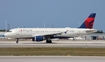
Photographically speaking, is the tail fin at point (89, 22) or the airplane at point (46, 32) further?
the tail fin at point (89, 22)

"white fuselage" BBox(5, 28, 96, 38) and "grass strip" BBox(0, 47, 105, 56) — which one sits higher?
"white fuselage" BBox(5, 28, 96, 38)

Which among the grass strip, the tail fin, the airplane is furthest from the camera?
the tail fin

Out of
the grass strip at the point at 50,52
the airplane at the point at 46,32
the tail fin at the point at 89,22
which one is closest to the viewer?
the grass strip at the point at 50,52

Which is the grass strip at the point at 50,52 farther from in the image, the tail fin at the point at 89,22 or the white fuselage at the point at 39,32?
the tail fin at the point at 89,22

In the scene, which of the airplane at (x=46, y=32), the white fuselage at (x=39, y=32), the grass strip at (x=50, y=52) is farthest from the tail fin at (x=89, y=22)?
the grass strip at (x=50, y=52)

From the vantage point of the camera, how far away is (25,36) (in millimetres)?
54688

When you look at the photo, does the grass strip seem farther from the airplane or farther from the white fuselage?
the white fuselage

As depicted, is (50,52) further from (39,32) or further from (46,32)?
(46,32)

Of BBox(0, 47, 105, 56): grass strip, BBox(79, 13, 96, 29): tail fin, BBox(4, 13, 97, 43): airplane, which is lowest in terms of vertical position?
BBox(0, 47, 105, 56): grass strip

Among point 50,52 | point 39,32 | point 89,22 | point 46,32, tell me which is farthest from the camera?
point 89,22

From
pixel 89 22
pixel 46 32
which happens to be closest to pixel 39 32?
pixel 46 32

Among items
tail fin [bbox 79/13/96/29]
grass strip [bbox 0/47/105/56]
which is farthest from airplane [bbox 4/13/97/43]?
grass strip [bbox 0/47/105/56]

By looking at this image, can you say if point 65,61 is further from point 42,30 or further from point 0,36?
point 0,36

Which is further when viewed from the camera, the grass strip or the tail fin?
the tail fin
